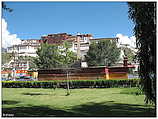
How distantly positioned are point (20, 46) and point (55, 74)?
51249 millimetres

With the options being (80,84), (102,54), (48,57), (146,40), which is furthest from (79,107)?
(48,57)

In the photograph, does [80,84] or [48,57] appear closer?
[80,84]

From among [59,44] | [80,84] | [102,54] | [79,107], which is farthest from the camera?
[59,44]

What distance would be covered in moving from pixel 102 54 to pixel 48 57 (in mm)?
9435

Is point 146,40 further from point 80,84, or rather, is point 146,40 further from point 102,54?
point 102,54

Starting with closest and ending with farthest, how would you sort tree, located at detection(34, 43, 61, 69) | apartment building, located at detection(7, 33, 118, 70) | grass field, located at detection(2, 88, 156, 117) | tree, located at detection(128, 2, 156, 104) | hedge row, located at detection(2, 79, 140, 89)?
tree, located at detection(128, 2, 156, 104) < grass field, located at detection(2, 88, 156, 117) < hedge row, located at detection(2, 79, 140, 89) < tree, located at detection(34, 43, 61, 69) < apartment building, located at detection(7, 33, 118, 70)

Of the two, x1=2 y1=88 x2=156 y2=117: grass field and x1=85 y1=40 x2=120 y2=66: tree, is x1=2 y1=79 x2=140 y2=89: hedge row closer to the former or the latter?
x1=2 y1=88 x2=156 y2=117: grass field

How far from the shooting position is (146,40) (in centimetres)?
456

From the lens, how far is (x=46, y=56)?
1539 inches

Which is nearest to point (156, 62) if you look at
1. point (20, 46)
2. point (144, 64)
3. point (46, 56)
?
point (144, 64)

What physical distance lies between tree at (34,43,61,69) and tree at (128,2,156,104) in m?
33.3

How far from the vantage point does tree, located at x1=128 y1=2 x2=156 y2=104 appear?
14.5ft

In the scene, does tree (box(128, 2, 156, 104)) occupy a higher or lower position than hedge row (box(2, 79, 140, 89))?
higher

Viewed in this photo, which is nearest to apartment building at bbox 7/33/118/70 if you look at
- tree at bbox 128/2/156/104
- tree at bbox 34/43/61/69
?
tree at bbox 34/43/61/69
